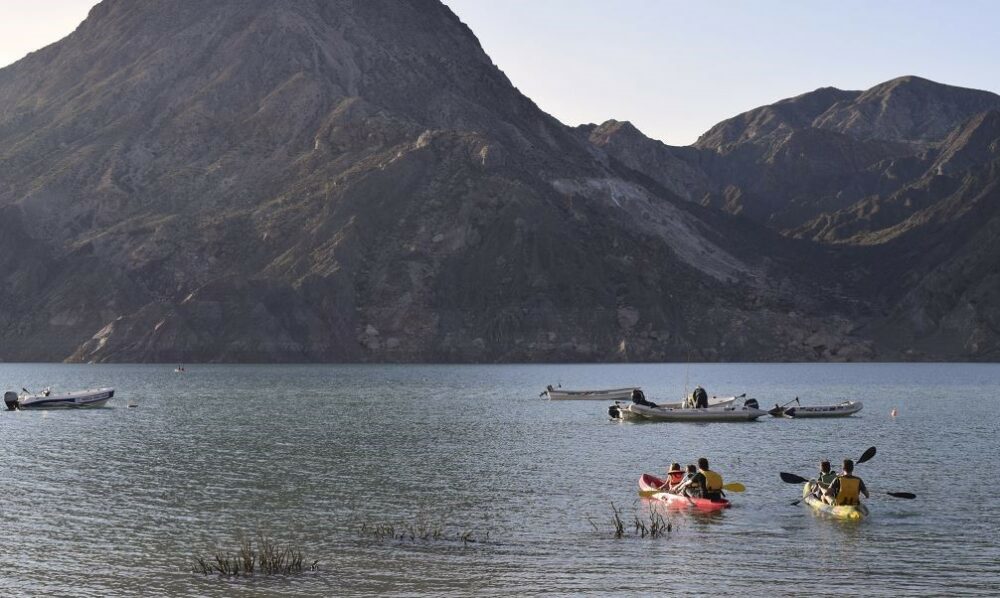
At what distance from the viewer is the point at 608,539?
48.1m

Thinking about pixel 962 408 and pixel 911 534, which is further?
pixel 962 408

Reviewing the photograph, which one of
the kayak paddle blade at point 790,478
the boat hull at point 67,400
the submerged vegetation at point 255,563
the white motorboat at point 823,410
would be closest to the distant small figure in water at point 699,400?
the white motorboat at point 823,410

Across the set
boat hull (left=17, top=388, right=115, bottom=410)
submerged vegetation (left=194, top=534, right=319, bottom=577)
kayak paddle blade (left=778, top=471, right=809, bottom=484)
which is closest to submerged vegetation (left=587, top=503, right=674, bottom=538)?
kayak paddle blade (left=778, top=471, right=809, bottom=484)

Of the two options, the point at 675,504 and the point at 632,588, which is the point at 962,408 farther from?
the point at 632,588

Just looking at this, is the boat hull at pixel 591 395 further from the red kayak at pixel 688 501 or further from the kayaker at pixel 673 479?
the red kayak at pixel 688 501

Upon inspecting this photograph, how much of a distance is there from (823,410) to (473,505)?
6785 cm

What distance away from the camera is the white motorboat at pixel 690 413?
357ft

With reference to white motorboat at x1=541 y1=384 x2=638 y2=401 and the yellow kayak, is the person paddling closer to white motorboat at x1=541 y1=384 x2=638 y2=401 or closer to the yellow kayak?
the yellow kayak

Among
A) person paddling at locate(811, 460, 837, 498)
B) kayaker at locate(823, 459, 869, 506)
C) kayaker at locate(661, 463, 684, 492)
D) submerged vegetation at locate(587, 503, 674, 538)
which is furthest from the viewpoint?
kayaker at locate(661, 463, 684, 492)

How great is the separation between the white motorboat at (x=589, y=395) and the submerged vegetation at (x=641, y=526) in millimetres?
87770

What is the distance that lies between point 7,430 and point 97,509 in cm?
4714

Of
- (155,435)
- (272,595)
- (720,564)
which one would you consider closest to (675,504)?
(720,564)

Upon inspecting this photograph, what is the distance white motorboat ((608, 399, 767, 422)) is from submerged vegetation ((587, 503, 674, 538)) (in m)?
55.8

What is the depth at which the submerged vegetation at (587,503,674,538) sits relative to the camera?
49062mm
